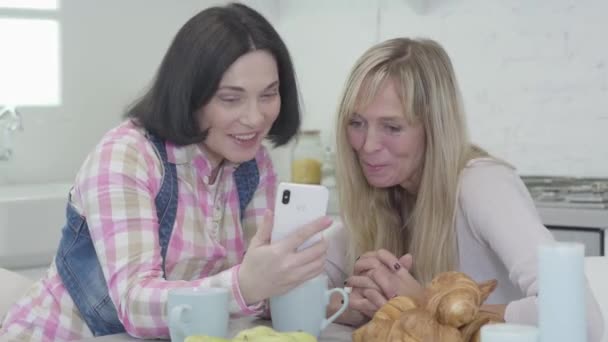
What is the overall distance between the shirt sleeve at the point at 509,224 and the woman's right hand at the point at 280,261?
28cm

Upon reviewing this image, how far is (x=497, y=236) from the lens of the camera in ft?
4.99

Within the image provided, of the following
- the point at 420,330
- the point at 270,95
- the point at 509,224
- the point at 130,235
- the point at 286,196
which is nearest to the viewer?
the point at 420,330

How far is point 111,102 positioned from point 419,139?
66.5 inches

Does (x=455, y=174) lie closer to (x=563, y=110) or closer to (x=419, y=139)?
(x=419, y=139)

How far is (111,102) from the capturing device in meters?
3.16

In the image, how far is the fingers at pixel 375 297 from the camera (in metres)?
1.42

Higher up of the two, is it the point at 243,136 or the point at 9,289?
the point at 243,136

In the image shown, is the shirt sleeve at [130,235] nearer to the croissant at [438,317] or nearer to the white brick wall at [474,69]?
the croissant at [438,317]

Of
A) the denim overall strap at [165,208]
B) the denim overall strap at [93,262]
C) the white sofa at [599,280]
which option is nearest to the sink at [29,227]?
the denim overall strap at [93,262]

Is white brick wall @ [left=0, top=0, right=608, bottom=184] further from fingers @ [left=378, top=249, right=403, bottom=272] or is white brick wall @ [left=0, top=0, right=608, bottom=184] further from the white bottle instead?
the white bottle

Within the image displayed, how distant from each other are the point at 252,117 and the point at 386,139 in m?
0.26

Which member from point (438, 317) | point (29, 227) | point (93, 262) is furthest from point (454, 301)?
point (29, 227)

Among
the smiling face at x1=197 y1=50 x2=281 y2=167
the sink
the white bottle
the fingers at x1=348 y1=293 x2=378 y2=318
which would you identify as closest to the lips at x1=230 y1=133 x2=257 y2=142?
the smiling face at x1=197 y1=50 x2=281 y2=167

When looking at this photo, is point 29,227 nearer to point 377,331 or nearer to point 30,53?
point 30,53
